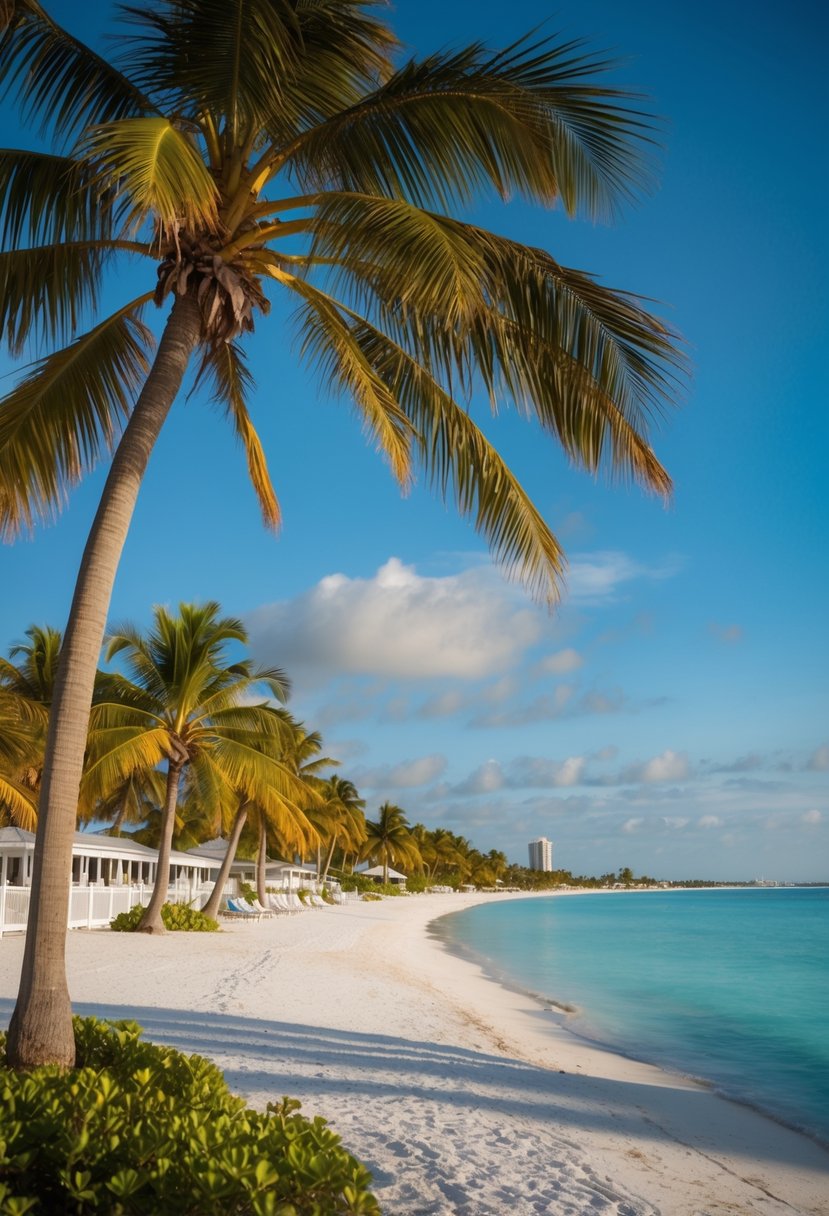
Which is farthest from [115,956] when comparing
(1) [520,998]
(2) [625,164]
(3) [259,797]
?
(2) [625,164]

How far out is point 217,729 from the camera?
2030cm

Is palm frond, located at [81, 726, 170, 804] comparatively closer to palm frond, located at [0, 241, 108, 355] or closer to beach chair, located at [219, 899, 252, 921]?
beach chair, located at [219, 899, 252, 921]

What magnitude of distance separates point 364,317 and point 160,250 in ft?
5.85

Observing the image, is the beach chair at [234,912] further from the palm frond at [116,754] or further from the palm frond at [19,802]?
the palm frond at [116,754]

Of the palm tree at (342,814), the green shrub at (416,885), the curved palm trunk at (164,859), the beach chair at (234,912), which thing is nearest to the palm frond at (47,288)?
the curved palm trunk at (164,859)

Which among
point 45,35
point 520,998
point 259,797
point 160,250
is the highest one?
point 45,35

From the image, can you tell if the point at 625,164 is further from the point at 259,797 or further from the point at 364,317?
the point at 259,797

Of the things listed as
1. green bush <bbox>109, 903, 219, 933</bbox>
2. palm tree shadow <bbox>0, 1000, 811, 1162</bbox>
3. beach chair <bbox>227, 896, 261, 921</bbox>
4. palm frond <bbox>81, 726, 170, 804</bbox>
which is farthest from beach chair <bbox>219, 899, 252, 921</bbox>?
palm tree shadow <bbox>0, 1000, 811, 1162</bbox>

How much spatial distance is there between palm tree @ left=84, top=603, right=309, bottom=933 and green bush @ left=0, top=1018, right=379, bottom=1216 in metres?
15.4

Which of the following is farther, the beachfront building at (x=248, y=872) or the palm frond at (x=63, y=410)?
the beachfront building at (x=248, y=872)

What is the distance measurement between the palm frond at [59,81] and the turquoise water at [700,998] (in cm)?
1036

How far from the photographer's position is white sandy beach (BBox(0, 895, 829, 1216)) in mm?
5098

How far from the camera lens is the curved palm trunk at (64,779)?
4.46 m

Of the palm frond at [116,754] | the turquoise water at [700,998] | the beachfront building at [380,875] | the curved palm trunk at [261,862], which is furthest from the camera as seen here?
the beachfront building at [380,875]
